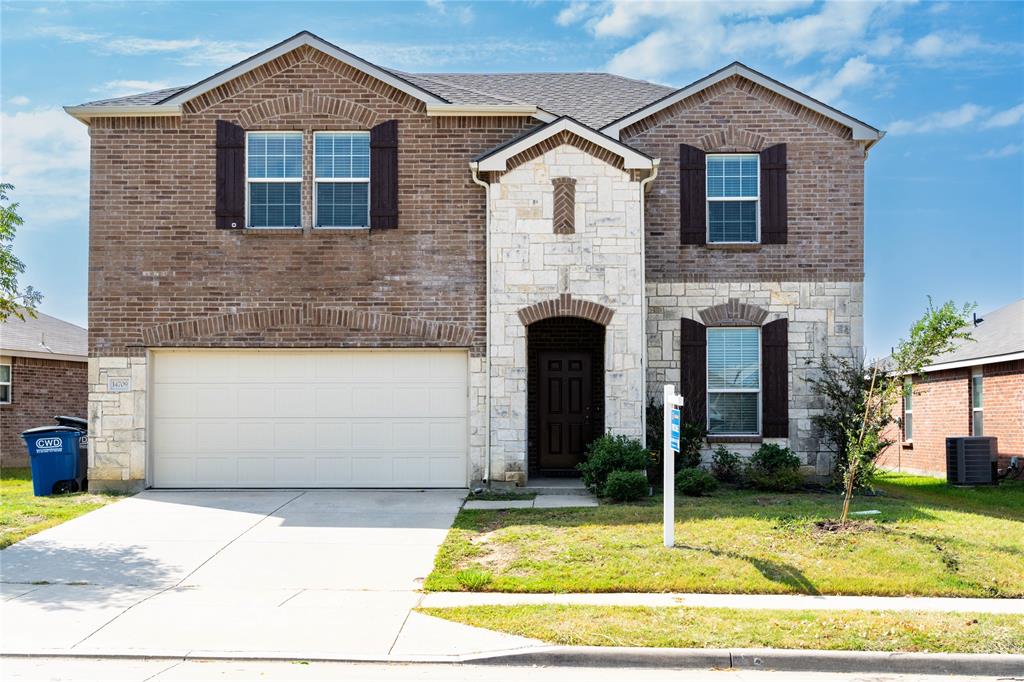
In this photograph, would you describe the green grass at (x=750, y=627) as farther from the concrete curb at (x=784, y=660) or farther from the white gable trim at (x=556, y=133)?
the white gable trim at (x=556, y=133)

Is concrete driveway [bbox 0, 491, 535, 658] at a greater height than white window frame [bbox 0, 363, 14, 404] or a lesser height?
lesser

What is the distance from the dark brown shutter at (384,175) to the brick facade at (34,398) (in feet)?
42.8

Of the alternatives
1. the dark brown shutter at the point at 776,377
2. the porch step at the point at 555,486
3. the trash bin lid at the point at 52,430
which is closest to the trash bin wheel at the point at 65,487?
the trash bin lid at the point at 52,430

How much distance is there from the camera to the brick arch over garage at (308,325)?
15453 millimetres

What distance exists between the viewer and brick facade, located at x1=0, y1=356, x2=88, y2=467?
923 inches

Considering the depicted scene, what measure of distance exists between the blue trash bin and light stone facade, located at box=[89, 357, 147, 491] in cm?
31

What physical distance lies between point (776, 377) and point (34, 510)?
1175cm

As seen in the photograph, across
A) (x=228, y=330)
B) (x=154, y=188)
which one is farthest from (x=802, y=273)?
(x=154, y=188)

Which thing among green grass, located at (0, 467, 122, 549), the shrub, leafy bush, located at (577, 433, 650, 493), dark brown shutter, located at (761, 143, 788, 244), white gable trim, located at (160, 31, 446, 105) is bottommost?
green grass, located at (0, 467, 122, 549)

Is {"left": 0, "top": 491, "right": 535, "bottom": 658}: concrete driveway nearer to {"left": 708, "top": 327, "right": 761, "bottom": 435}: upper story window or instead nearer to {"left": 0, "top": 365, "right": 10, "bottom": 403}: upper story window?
{"left": 708, "top": 327, "right": 761, "bottom": 435}: upper story window

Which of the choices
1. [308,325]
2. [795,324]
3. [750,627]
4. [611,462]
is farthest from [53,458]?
[795,324]

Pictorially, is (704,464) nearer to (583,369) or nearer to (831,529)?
(583,369)

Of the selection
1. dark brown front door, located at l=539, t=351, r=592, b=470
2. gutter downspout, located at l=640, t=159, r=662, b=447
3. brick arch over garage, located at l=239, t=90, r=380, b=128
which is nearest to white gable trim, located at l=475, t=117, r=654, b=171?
gutter downspout, located at l=640, t=159, r=662, b=447

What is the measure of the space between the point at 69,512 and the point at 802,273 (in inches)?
480
